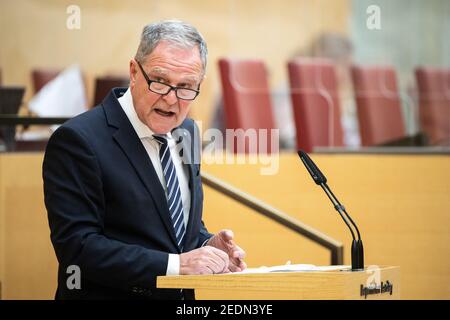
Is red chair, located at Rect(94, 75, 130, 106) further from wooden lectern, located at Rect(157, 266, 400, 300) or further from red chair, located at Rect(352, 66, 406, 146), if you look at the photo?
wooden lectern, located at Rect(157, 266, 400, 300)

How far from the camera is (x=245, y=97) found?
5797mm

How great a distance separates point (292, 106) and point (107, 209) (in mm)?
3425

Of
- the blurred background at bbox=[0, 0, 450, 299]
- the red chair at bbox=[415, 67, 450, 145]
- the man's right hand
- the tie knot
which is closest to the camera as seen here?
the man's right hand

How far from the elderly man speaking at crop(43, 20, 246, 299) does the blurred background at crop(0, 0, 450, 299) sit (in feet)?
4.08

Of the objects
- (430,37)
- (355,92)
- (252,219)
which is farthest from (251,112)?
(430,37)

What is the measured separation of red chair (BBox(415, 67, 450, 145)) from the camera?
20.4ft

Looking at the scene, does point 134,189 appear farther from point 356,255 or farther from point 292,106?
point 292,106

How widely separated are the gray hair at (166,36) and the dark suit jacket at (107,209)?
0.19m

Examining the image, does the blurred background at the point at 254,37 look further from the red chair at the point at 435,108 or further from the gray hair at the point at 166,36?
the gray hair at the point at 166,36

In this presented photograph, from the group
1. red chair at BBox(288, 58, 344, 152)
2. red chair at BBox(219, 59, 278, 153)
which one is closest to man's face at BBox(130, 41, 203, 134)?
red chair at BBox(219, 59, 278, 153)
